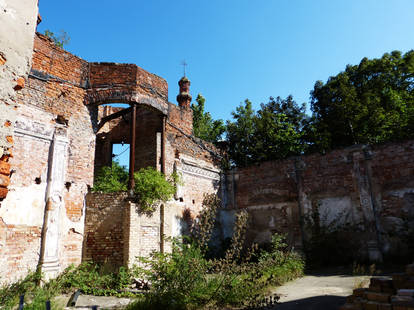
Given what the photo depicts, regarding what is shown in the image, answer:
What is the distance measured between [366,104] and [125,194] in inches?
553

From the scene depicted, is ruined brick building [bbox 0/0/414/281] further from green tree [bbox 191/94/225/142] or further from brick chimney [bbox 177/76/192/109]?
green tree [bbox 191/94/225/142]

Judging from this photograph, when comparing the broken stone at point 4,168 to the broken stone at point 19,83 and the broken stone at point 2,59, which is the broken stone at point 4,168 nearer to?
the broken stone at point 19,83

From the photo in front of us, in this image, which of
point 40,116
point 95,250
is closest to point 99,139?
point 40,116

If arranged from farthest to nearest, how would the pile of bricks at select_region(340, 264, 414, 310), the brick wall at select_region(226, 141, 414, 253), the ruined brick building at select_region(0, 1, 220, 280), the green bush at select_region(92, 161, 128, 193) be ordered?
the brick wall at select_region(226, 141, 414, 253), the green bush at select_region(92, 161, 128, 193), the ruined brick building at select_region(0, 1, 220, 280), the pile of bricks at select_region(340, 264, 414, 310)

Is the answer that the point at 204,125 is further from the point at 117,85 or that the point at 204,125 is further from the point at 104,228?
the point at 104,228

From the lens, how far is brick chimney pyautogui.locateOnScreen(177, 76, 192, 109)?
16391 millimetres

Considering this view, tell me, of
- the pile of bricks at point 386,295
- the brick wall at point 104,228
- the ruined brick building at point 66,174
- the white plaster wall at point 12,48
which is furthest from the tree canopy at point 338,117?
the white plaster wall at point 12,48

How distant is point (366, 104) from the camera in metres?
16.9

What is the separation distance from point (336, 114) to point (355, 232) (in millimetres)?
8585

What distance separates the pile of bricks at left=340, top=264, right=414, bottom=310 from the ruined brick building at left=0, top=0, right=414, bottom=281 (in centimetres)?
566

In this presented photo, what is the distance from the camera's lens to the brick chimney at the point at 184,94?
16391mm

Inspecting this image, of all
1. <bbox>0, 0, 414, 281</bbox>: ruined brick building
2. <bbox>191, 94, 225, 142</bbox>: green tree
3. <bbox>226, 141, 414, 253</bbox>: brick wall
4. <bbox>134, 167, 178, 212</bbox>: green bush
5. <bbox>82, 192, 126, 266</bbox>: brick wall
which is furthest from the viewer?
<bbox>191, 94, 225, 142</bbox>: green tree

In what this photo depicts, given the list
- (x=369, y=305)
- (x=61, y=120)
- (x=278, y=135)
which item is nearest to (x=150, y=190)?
(x=61, y=120)

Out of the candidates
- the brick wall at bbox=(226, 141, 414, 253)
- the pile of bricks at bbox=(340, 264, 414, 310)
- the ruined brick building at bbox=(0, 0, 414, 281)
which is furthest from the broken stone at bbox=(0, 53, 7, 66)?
the brick wall at bbox=(226, 141, 414, 253)
